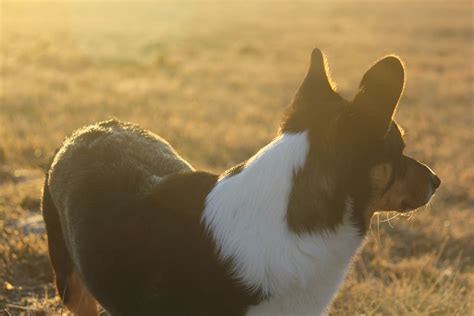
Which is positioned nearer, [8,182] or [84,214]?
[84,214]

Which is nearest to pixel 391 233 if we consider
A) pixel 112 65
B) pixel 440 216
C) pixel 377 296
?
pixel 440 216

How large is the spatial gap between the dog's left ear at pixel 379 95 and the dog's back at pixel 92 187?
53.8 inches

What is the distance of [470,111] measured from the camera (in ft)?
59.4

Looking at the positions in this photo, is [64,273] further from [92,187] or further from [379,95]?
[379,95]

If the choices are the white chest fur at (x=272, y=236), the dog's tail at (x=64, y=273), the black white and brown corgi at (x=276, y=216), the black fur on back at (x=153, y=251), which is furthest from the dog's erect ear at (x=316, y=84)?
the dog's tail at (x=64, y=273)

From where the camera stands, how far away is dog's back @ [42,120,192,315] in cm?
385

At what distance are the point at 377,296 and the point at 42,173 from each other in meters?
5.54

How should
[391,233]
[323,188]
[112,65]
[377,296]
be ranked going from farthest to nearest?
[112,65], [391,233], [377,296], [323,188]

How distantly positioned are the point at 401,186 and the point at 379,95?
26.9 inches

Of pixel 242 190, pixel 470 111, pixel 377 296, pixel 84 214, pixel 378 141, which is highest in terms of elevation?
pixel 378 141

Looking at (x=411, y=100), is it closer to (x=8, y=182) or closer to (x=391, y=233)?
(x=391, y=233)

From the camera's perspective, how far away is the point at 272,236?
3.26 meters

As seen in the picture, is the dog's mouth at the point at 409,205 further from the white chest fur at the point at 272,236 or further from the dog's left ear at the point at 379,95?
the dog's left ear at the point at 379,95

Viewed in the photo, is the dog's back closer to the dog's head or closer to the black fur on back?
the black fur on back
